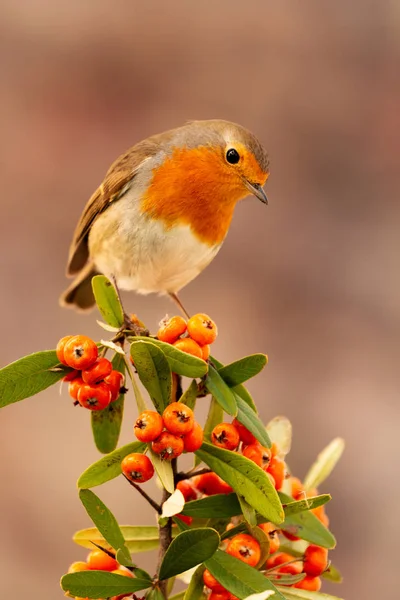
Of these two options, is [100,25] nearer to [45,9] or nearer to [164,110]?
[45,9]

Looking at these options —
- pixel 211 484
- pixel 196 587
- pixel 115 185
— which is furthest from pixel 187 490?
pixel 115 185

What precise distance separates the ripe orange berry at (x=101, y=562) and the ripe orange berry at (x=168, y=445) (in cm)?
15

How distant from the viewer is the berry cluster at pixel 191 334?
0.91 meters

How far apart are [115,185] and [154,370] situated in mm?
953

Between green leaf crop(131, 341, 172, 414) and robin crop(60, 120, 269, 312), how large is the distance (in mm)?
741

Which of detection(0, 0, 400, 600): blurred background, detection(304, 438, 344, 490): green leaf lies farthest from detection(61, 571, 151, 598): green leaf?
detection(0, 0, 400, 600): blurred background

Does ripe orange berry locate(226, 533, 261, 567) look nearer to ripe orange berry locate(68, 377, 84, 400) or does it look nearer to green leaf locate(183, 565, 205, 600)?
green leaf locate(183, 565, 205, 600)

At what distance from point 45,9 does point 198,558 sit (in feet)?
12.0

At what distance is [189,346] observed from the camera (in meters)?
0.90

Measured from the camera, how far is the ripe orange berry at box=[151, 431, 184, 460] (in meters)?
0.83

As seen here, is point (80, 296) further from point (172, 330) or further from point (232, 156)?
point (172, 330)

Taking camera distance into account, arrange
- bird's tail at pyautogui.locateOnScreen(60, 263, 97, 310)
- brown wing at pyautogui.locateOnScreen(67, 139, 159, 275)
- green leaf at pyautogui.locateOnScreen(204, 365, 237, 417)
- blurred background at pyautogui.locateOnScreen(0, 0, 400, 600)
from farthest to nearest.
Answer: blurred background at pyautogui.locateOnScreen(0, 0, 400, 600), bird's tail at pyautogui.locateOnScreen(60, 263, 97, 310), brown wing at pyautogui.locateOnScreen(67, 139, 159, 275), green leaf at pyautogui.locateOnScreen(204, 365, 237, 417)

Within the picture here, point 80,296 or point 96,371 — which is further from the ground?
point 80,296

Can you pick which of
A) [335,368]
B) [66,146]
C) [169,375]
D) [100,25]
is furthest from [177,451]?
[100,25]
